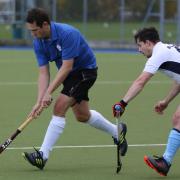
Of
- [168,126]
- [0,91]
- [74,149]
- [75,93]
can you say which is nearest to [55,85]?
[75,93]

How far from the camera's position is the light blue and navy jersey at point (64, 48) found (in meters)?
8.49

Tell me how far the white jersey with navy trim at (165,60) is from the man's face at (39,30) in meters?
1.18

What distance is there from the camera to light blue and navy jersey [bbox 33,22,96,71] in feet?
27.9

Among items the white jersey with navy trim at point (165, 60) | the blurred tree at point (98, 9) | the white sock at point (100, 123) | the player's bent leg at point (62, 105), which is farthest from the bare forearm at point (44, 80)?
the blurred tree at point (98, 9)

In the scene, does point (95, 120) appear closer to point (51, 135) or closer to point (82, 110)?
point (82, 110)

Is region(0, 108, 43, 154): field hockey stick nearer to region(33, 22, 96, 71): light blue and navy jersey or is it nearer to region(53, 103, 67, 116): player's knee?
region(53, 103, 67, 116): player's knee

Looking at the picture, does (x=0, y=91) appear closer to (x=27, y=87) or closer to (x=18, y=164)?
(x=27, y=87)

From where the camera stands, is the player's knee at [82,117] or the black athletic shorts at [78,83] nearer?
the black athletic shorts at [78,83]

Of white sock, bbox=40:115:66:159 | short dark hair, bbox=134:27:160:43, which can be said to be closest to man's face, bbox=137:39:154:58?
short dark hair, bbox=134:27:160:43

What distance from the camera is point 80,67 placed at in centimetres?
882

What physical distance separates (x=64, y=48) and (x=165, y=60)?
1184mm

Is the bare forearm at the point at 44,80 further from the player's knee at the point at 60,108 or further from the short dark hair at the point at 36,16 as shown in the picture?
the short dark hair at the point at 36,16

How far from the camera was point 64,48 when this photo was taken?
848 cm

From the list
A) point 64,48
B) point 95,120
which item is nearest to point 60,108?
point 64,48
